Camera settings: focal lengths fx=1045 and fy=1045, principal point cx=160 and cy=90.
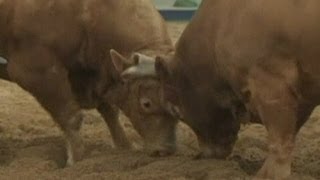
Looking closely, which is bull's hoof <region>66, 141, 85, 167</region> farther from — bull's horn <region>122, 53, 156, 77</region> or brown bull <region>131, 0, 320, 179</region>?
brown bull <region>131, 0, 320, 179</region>

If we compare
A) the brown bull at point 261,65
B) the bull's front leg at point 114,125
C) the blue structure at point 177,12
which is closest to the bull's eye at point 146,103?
the brown bull at point 261,65

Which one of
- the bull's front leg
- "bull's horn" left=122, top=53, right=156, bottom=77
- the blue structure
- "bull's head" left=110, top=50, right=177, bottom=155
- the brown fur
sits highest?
the brown fur

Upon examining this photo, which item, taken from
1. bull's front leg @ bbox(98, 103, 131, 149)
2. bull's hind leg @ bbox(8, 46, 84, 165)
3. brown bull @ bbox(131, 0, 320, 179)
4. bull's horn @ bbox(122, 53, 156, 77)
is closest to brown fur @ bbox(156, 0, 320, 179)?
brown bull @ bbox(131, 0, 320, 179)

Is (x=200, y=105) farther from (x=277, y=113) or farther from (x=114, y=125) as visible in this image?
(x=114, y=125)

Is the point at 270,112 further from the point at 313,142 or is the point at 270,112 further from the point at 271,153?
the point at 313,142

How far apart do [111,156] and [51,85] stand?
0.64 metres

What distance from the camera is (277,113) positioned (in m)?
5.62

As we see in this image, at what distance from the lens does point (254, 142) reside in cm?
734

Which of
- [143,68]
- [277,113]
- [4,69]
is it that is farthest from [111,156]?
[277,113]

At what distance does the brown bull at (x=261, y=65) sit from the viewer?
217 inches

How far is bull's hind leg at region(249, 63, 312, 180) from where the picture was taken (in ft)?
18.3

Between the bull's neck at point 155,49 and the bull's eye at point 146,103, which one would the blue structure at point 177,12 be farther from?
the bull's eye at point 146,103

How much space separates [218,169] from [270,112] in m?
0.59

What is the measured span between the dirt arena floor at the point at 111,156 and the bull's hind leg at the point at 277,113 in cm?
16
